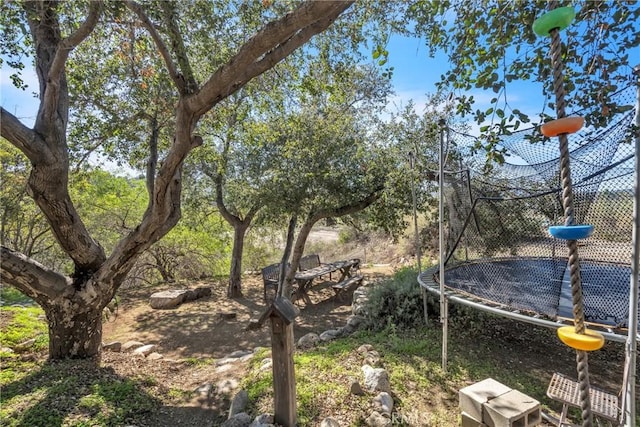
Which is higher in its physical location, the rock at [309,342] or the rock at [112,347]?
the rock at [309,342]

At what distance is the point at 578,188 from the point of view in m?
2.72

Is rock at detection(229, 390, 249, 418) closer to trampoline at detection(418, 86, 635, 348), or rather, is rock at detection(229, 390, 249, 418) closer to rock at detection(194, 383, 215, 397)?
rock at detection(194, 383, 215, 397)

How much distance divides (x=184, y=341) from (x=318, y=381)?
11.8ft

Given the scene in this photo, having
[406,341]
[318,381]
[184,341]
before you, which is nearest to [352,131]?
[406,341]

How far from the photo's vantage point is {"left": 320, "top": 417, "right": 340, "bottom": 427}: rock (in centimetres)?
241

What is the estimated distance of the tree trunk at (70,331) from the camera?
3588 mm

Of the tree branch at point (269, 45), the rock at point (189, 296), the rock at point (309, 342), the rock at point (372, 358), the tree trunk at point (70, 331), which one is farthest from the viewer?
the rock at point (189, 296)

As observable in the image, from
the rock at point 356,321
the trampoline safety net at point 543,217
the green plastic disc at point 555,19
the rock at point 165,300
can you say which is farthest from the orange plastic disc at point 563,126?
the rock at point 165,300

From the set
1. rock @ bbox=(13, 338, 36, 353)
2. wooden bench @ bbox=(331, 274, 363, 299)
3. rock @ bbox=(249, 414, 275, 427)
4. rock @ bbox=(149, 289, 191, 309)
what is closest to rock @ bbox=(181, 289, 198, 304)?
rock @ bbox=(149, 289, 191, 309)

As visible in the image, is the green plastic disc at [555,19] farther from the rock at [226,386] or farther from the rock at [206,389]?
the rock at [206,389]

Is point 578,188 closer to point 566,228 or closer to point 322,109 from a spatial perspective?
point 566,228

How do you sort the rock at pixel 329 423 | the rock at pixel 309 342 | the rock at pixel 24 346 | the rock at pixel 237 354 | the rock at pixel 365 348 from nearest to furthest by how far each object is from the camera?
the rock at pixel 329 423 → the rock at pixel 365 348 → the rock at pixel 24 346 → the rock at pixel 309 342 → the rock at pixel 237 354

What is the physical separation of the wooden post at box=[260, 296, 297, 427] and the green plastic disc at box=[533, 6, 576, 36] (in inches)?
86.1

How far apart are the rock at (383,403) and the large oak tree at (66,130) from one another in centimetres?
290
